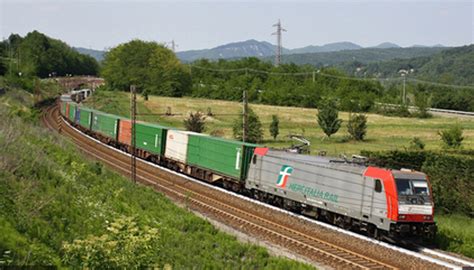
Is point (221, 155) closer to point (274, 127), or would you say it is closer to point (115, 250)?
point (115, 250)

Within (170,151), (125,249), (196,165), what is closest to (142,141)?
(170,151)

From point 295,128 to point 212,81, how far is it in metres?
74.3

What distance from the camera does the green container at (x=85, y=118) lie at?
232 ft

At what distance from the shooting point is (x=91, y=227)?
18297mm

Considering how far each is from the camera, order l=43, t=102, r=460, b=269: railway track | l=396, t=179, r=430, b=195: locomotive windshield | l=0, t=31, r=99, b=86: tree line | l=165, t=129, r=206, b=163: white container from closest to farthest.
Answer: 1. l=43, t=102, r=460, b=269: railway track
2. l=396, t=179, r=430, b=195: locomotive windshield
3. l=165, t=129, r=206, b=163: white container
4. l=0, t=31, r=99, b=86: tree line

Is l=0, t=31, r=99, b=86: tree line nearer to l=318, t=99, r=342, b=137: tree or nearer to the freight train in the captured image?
l=318, t=99, r=342, b=137: tree

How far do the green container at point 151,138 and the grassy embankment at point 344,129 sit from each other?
51.0 ft

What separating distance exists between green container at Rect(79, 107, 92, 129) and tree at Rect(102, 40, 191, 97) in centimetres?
5121

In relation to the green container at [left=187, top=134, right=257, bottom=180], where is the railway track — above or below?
below

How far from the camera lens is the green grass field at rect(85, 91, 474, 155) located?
6439cm

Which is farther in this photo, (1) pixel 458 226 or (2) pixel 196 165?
(2) pixel 196 165

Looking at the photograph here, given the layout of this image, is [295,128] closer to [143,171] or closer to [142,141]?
[142,141]

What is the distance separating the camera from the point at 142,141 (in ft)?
173

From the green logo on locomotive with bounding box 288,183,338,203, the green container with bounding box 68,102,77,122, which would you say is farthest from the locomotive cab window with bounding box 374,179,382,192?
the green container with bounding box 68,102,77,122
